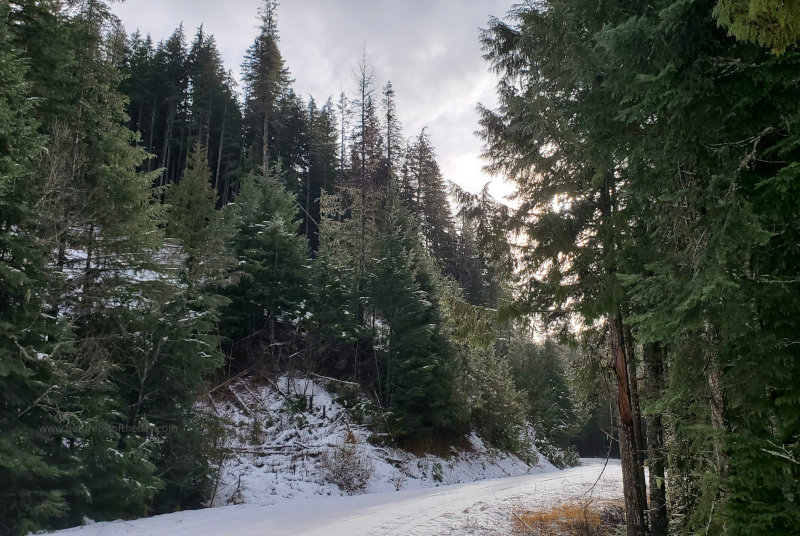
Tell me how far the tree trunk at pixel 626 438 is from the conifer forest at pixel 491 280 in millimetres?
54

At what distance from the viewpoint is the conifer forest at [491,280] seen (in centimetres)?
427

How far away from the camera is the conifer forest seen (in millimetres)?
4273

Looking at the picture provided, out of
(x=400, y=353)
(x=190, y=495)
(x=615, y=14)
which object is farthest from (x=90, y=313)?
(x=400, y=353)

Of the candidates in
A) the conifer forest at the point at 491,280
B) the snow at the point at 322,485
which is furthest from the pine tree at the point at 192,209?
the snow at the point at 322,485

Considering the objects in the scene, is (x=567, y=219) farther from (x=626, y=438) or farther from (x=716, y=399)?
(x=716, y=399)

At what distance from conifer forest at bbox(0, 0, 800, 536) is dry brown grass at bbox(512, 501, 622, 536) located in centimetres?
25

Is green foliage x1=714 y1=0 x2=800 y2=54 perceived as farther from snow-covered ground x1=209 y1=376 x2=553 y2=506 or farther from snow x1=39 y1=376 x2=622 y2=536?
snow-covered ground x1=209 y1=376 x2=553 y2=506

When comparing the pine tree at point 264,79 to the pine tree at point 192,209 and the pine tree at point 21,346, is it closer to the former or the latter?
the pine tree at point 192,209

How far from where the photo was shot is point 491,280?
41.3 feet

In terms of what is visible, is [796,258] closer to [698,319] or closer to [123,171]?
[698,319]

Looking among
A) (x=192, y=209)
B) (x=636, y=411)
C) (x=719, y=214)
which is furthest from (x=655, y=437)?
(x=192, y=209)

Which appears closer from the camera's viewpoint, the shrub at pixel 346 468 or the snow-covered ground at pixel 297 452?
the snow-covered ground at pixel 297 452

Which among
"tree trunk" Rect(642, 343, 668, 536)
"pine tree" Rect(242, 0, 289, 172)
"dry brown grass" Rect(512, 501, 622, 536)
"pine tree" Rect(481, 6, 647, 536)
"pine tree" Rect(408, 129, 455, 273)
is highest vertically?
Result: "pine tree" Rect(242, 0, 289, 172)

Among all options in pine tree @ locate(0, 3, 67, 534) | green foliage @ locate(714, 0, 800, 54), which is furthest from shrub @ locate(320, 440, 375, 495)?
green foliage @ locate(714, 0, 800, 54)
